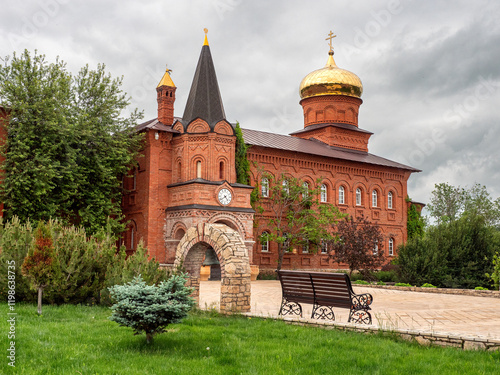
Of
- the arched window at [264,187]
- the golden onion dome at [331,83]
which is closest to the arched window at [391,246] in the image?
the golden onion dome at [331,83]

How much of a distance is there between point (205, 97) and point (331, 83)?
1233 centimetres

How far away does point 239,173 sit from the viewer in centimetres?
2648

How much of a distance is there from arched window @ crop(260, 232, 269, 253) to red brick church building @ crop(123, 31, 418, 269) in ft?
0.19

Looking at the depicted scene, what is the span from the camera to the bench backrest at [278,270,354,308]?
29.7 ft

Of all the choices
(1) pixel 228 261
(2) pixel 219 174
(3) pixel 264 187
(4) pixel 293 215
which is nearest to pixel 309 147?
(3) pixel 264 187

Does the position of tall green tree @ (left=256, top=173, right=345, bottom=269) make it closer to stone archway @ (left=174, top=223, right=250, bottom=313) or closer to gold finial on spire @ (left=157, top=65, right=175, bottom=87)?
gold finial on spire @ (left=157, top=65, right=175, bottom=87)

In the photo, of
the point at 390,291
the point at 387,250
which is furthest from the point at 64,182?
the point at 387,250

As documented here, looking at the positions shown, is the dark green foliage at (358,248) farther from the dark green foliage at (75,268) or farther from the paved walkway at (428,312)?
the dark green foliage at (75,268)

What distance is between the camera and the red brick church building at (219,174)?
24.8 meters

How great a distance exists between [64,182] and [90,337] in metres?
15.8

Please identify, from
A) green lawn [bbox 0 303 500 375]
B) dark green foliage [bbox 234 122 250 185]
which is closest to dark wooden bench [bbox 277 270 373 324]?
green lawn [bbox 0 303 500 375]

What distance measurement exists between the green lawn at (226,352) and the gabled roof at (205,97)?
17744 mm

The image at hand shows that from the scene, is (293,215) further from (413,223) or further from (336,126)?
(413,223)

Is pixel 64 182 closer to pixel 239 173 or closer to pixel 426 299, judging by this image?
pixel 239 173
